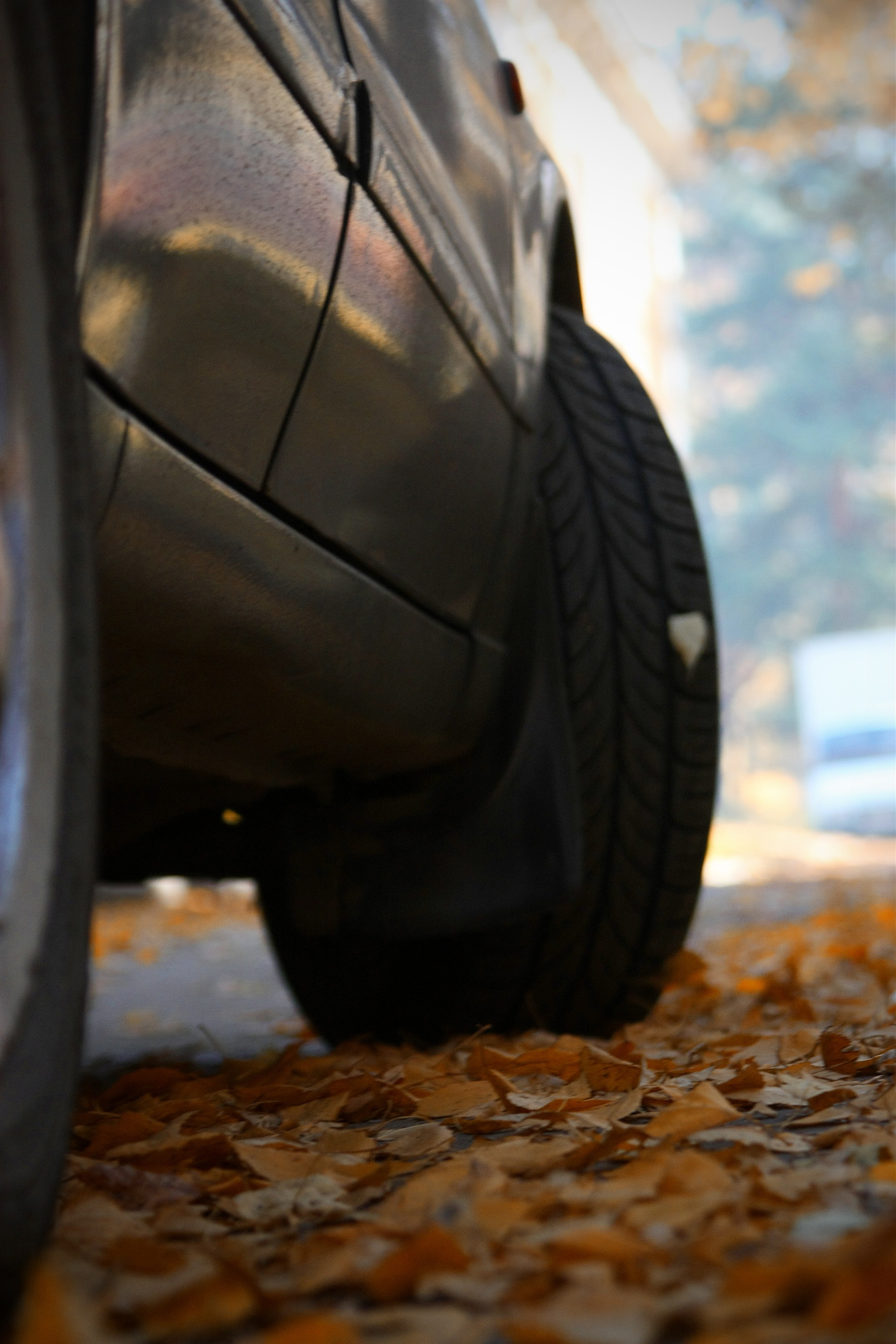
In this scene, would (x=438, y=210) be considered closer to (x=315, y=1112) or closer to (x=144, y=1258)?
(x=315, y=1112)

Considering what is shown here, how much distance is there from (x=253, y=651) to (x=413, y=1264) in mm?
768

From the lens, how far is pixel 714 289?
33.0m

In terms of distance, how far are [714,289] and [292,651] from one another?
33481 mm

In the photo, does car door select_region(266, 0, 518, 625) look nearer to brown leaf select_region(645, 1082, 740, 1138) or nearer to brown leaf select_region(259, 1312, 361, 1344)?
brown leaf select_region(645, 1082, 740, 1138)

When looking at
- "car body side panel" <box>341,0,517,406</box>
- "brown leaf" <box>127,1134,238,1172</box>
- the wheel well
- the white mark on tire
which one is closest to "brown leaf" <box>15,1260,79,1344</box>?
"brown leaf" <box>127,1134,238,1172</box>

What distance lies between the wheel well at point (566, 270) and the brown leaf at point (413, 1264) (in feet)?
6.03

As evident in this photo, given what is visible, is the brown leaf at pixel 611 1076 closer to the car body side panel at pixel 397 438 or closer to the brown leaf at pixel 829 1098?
the brown leaf at pixel 829 1098

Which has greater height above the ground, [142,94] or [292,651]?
[142,94]

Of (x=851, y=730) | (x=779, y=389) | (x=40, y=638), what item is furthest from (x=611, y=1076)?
(x=779, y=389)

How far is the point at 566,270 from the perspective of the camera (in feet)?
8.04

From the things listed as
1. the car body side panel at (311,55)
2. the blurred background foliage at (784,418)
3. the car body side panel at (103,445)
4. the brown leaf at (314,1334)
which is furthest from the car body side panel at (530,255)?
the blurred background foliage at (784,418)

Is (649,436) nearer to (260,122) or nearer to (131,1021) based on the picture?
(260,122)

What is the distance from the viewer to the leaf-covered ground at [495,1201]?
72 cm

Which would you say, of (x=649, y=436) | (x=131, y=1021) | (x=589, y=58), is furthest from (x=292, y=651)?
(x=589, y=58)
